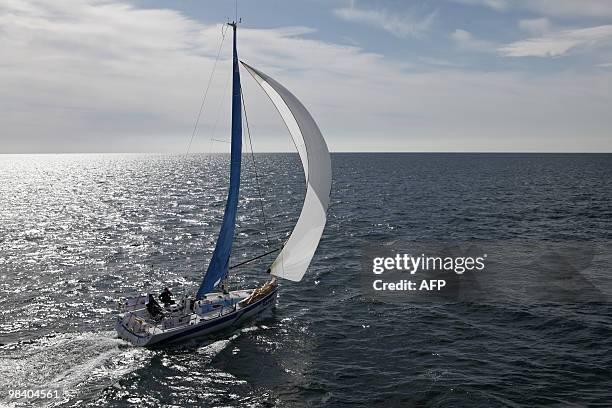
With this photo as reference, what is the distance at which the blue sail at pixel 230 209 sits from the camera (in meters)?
23.6

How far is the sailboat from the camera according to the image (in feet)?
75.2

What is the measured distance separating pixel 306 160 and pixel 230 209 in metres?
5.07

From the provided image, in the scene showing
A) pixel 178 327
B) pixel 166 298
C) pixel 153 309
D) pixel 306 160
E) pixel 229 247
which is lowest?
pixel 178 327

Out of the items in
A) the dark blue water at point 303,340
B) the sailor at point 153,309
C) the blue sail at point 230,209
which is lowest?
the dark blue water at point 303,340

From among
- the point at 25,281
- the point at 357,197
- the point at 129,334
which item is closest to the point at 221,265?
the point at 129,334

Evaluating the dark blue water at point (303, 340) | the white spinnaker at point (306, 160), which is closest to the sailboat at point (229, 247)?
the white spinnaker at point (306, 160)

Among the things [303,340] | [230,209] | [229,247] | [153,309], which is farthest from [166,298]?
[303,340]

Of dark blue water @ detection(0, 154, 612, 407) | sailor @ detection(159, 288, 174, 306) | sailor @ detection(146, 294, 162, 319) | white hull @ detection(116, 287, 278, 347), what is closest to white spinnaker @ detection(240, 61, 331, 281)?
white hull @ detection(116, 287, 278, 347)

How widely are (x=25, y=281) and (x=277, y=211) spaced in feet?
127

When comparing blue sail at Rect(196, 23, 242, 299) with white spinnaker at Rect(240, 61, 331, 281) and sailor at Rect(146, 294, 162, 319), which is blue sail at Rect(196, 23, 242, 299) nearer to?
white spinnaker at Rect(240, 61, 331, 281)

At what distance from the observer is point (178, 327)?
75.5 feet

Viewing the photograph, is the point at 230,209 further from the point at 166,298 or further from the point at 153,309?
the point at 153,309

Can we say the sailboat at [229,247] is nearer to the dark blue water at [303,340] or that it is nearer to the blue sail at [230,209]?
the blue sail at [230,209]

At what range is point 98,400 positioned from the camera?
17891 mm
